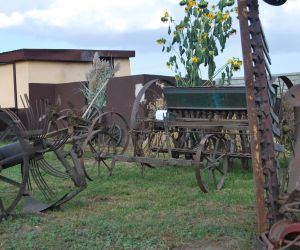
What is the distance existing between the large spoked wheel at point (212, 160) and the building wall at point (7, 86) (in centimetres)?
1147

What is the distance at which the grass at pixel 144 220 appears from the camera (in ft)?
15.5

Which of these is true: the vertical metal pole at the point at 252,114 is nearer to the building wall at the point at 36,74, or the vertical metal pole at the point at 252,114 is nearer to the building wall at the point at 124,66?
the building wall at the point at 36,74

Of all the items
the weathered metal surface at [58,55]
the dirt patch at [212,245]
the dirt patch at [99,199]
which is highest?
the weathered metal surface at [58,55]

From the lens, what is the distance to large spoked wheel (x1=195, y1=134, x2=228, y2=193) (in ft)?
24.1

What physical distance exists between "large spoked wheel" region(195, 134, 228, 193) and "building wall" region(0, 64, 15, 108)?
11467 mm

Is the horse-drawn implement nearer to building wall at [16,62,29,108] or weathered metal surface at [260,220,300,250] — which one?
weathered metal surface at [260,220,300,250]

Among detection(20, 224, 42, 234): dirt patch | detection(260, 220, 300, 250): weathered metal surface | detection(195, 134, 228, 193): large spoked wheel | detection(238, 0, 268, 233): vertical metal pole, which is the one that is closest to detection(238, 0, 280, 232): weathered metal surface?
detection(238, 0, 268, 233): vertical metal pole

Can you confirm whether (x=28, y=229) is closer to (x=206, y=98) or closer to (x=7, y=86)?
(x=206, y=98)

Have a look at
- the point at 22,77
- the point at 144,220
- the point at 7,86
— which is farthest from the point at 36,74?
the point at 144,220

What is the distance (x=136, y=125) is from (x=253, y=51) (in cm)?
485

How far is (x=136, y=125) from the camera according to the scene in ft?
28.9

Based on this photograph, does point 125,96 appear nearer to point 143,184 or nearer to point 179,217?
point 143,184

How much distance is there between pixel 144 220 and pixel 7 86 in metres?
13.8

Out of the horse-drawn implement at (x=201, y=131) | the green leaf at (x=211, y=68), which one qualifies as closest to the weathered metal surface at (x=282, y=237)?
the horse-drawn implement at (x=201, y=131)
